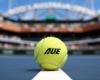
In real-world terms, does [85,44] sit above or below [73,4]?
below

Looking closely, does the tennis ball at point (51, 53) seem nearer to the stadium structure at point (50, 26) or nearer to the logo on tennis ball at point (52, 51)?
the logo on tennis ball at point (52, 51)

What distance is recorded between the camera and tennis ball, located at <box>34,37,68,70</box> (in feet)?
25.2

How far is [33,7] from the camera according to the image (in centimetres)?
8112

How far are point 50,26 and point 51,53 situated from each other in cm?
6634

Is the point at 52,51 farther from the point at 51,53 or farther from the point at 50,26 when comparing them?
the point at 50,26

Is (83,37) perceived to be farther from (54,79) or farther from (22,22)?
(54,79)

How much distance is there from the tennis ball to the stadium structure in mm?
57814

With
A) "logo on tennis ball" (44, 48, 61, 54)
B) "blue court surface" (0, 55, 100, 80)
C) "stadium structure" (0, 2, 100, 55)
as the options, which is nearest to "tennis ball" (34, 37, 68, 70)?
"logo on tennis ball" (44, 48, 61, 54)

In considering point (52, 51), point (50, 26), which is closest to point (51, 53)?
point (52, 51)

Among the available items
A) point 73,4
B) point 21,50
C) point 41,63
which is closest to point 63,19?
point 73,4

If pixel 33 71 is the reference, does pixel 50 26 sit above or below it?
below

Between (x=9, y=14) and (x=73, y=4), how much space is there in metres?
17.1

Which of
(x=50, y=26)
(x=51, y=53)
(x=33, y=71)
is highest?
(x=51, y=53)

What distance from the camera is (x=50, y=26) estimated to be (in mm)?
73938
